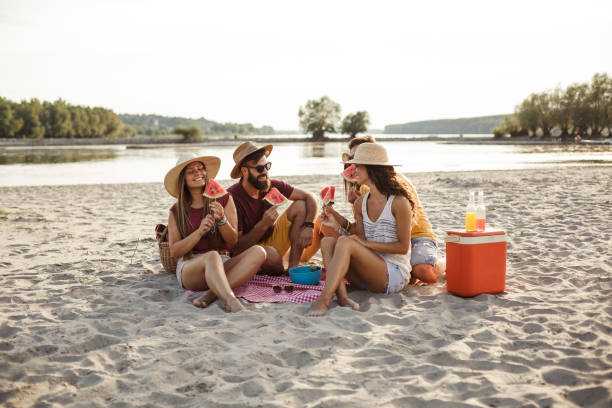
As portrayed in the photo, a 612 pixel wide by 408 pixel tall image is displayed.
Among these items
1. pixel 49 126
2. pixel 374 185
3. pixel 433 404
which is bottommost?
pixel 433 404

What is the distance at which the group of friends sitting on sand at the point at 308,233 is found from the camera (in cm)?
398

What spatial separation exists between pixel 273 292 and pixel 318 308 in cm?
76

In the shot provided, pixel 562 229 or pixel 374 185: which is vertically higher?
pixel 374 185

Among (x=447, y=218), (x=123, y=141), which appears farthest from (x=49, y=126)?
(x=447, y=218)

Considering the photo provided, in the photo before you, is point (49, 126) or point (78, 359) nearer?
point (78, 359)

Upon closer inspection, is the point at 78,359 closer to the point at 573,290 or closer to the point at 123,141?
the point at 573,290

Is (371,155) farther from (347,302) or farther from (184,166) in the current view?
(184,166)

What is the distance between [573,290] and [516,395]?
7.09 ft

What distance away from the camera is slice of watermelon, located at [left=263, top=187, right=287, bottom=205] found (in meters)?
4.77

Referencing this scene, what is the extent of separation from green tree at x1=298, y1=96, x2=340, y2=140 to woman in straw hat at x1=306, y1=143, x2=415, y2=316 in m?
109

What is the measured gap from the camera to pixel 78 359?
308cm

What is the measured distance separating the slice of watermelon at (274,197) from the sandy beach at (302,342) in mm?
1121

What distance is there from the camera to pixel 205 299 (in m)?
4.09

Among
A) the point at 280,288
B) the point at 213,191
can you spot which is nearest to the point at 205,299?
the point at 280,288
